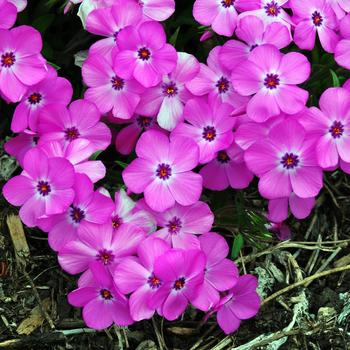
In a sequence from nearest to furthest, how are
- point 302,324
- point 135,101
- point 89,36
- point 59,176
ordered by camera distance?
point 59,176
point 135,101
point 302,324
point 89,36

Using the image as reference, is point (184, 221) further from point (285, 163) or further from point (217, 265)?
point (285, 163)

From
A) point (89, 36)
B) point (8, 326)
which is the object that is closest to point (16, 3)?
point (89, 36)

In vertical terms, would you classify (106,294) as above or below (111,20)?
below

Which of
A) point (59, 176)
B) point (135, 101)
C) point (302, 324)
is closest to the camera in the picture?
point (59, 176)

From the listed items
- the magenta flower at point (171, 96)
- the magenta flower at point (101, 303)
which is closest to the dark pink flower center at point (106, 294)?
the magenta flower at point (101, 303)

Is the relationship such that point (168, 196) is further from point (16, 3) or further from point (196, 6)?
point (16, 3)

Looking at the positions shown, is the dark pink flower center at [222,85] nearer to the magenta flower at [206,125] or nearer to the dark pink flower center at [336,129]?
the magenta flower at [206,125]

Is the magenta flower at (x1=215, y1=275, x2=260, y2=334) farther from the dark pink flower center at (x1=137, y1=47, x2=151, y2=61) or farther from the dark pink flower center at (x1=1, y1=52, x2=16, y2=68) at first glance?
the dark pink flower center at (x1=1, y1=52, x2=16, y2=68)

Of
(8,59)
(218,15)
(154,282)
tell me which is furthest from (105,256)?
(218,15)
